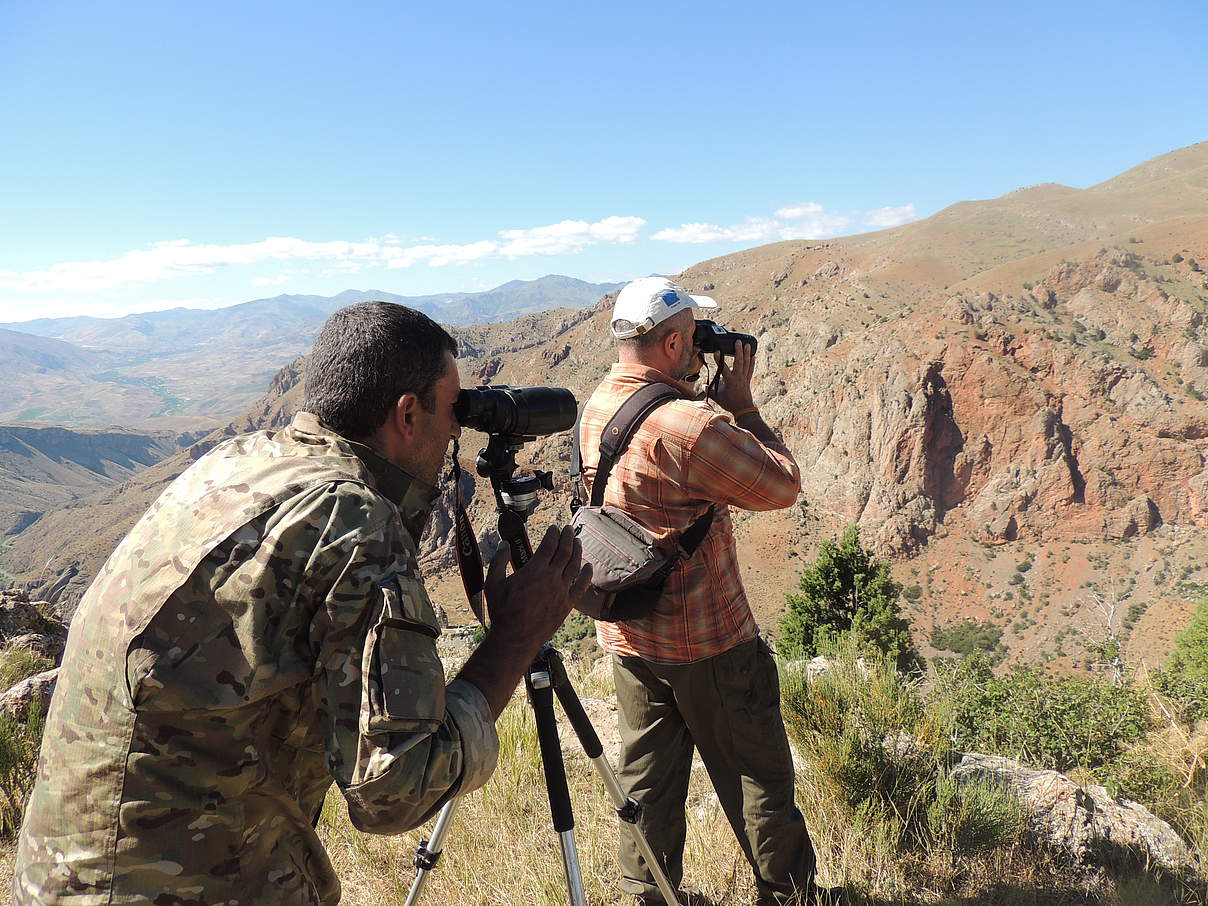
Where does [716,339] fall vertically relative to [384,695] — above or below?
above

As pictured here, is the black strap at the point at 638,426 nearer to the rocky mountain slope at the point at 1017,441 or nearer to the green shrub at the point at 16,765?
the green shrub at the point at 16,765

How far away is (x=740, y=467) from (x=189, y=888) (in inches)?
69.6

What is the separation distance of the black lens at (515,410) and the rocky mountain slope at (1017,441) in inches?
1777

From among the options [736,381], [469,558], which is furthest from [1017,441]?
[469,558]

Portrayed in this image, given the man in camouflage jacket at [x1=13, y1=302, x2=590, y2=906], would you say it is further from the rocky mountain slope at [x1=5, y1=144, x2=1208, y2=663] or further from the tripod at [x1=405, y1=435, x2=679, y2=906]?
the rocky mountain slope at [x1=5, y1=144, x2=1208, y2=663]

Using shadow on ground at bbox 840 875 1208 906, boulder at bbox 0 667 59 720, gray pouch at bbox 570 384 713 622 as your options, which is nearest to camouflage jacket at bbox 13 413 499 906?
gray pouch at bbox 570 384 713 622

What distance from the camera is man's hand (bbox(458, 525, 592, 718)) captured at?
51.6 inches

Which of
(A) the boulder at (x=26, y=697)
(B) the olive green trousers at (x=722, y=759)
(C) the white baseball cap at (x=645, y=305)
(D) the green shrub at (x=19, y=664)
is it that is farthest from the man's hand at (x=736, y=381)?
(D) the green shrub at (x=19, y=664)

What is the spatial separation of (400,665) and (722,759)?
179 centimetres

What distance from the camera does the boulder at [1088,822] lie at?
283cm

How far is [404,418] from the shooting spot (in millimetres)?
1361

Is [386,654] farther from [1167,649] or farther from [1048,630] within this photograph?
[1048,630]

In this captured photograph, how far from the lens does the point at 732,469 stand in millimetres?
2293

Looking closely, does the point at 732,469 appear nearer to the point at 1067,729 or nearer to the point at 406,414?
the point at 406,414
